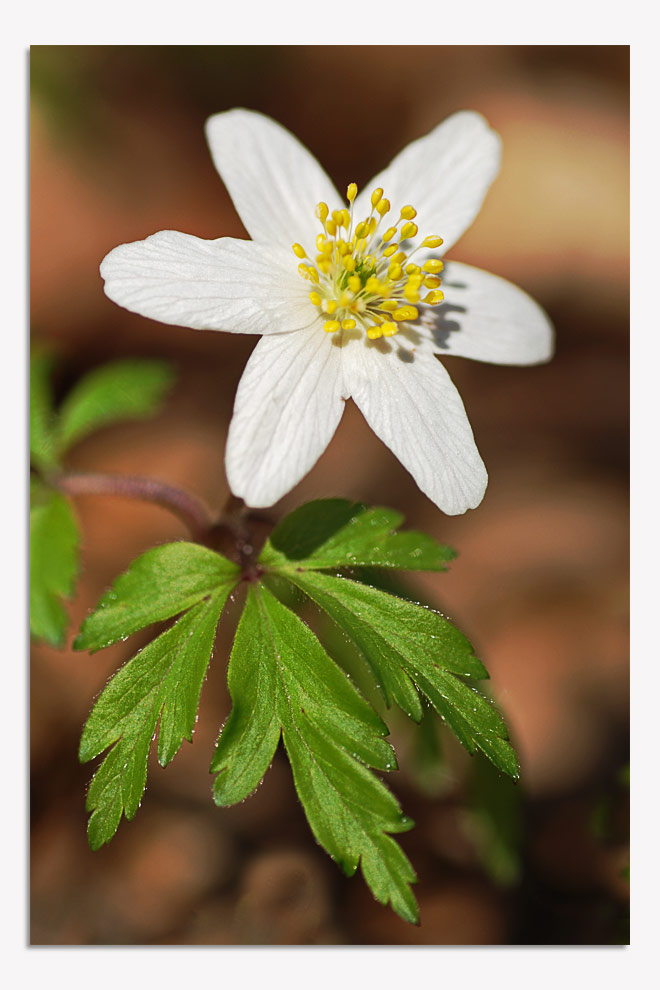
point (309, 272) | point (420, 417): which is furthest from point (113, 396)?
point (420, 417)

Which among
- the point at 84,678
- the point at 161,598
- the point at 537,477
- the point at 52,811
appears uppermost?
the point at 537,477

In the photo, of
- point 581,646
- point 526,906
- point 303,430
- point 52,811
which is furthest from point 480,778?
point 303,430

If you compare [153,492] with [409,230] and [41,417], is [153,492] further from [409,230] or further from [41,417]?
[409,230]

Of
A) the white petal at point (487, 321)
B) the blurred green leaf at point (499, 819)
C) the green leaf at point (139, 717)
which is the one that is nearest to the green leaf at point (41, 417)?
the green leaf at point (139, 717)

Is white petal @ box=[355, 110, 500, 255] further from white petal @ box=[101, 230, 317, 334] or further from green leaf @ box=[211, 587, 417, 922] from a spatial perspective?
green leaf @ box=[211, 587, 417, 922]

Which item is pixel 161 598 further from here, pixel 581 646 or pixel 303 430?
pixel 581 646

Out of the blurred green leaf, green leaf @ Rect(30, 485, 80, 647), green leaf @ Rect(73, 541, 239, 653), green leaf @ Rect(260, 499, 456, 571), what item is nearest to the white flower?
green leaf @ Rect(260, 499, 456, 571)
